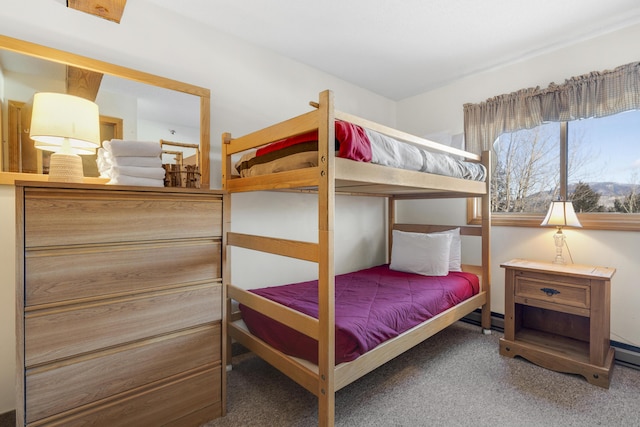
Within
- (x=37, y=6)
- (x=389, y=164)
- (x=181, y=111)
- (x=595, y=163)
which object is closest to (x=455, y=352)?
(x=389, y=164)

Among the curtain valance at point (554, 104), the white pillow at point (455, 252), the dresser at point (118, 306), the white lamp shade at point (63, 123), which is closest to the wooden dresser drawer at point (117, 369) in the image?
the dresser at point (118, 306)

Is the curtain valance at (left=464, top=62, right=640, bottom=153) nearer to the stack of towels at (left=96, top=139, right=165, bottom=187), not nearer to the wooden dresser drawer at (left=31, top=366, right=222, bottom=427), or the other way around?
the stack of towels at (left=96, top=139, right=165, bottom=187)

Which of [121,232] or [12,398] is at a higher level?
[121,232]

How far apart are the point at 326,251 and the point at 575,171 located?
7.71ft

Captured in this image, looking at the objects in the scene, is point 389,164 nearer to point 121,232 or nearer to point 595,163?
point 121,232

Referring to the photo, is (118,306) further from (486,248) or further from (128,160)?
(486,248)

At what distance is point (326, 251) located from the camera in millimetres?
1308

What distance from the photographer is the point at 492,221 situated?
9.14 feet

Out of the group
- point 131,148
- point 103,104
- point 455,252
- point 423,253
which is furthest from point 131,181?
point 455,252

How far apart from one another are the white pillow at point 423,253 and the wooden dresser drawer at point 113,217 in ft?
5.85

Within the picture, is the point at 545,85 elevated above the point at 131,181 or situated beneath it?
elevated above

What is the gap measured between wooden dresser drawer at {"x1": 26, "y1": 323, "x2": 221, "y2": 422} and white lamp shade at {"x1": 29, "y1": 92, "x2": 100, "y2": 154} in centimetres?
98

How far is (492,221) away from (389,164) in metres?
1.71

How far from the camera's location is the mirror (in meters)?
1.48
